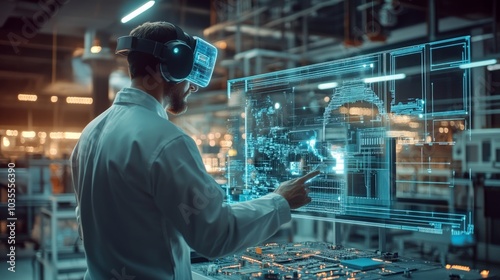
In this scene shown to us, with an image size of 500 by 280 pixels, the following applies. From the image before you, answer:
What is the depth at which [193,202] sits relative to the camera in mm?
937

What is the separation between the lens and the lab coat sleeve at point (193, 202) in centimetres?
94

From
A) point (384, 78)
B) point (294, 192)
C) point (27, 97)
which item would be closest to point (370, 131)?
point (384, 78)

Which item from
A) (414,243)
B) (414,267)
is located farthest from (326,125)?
(414,243)

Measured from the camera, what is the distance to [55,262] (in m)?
3.31

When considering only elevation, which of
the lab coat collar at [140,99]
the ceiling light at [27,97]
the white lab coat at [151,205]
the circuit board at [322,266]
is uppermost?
the ceiling light at [27,97]

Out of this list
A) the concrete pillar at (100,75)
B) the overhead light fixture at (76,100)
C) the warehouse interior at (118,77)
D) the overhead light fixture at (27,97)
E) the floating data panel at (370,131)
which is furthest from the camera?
the overhead light fixture at (76,100)

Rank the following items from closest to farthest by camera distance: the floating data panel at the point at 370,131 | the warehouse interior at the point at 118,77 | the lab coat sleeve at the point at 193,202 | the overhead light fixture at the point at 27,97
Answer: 1. the lab coat sleeve at the point at 193,202
2. the floating data panel at the point at 370,131
3. the warehouse interior at the point at 118,77
4. the overhead light fixture at the point at 27,97

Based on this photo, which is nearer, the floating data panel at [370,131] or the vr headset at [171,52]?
the vr headset at [171,52]

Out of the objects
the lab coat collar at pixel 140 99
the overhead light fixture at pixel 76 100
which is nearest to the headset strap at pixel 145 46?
the lab coat collar at pixel 140 99

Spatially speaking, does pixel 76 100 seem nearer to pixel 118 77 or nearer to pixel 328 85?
pixel 118 77

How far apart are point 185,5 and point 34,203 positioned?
2648 millimetres

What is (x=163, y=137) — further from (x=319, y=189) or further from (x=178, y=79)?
(x=319, y=189)

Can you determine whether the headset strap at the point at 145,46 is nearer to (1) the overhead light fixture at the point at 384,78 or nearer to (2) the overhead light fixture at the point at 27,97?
(1) the overhead light fixture at the point at 384,78

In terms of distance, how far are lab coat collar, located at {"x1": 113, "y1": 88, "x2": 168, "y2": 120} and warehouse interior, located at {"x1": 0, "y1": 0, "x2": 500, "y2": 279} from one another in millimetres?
1723
